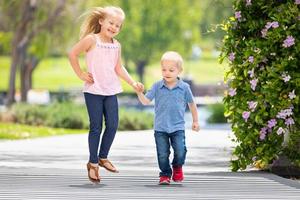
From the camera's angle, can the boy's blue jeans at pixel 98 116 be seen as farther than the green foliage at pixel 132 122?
No

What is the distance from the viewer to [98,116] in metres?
11.5

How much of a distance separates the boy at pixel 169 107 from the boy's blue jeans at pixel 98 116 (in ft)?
1.03

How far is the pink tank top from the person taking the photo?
11.5 m

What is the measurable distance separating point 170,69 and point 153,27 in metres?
72.9

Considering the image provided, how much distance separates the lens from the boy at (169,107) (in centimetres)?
A: 1147

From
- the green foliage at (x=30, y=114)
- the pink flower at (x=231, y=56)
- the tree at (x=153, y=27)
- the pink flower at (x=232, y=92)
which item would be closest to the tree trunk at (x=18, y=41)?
the green foliage at (x=30, y=114)

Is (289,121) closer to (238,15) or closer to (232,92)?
(232,92)

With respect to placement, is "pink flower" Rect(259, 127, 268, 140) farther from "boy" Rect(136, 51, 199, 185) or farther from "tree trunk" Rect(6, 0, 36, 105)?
"tree trunk" Rect(6, 0, 36, 105)

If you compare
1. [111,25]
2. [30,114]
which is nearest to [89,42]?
[111,25]

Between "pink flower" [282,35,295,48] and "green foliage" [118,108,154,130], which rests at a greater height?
"pink flower" [282,35,295,48]

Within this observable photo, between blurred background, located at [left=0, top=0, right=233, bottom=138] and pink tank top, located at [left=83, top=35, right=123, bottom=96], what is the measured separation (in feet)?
2.93

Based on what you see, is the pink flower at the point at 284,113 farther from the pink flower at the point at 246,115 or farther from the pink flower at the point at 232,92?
the pink flower at the point at 232,92

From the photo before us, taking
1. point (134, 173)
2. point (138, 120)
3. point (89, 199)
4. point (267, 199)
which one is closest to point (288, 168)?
point (134, 173)

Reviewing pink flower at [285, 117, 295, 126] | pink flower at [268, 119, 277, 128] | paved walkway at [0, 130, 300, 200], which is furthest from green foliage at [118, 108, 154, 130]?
pink flower at [285, 117, 295, 126]
